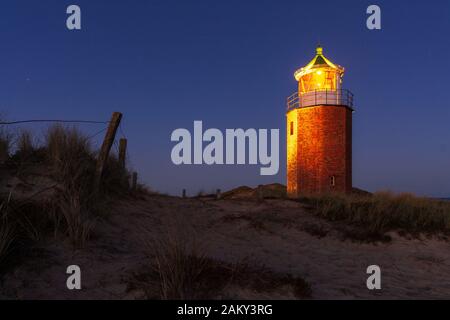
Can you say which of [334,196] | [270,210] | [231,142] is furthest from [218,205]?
[334,196]

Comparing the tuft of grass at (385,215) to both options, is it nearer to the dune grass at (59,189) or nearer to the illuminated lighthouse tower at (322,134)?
the dune grass at (59,189)

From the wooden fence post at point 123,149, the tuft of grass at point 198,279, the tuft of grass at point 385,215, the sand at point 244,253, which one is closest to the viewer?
the tuft of grass at point 198,279

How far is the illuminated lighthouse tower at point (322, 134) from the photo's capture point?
21.3m

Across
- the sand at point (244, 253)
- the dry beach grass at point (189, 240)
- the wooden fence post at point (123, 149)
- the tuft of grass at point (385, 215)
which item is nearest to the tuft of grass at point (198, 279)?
the dry beach grass at point (189, 240)

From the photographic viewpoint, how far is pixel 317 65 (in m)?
22.2

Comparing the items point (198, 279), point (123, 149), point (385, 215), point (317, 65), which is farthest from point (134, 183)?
point (317, 65)

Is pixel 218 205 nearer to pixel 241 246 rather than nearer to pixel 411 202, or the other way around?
pixel 241 246

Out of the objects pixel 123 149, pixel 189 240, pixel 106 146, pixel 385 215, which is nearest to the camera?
pixel 189 240

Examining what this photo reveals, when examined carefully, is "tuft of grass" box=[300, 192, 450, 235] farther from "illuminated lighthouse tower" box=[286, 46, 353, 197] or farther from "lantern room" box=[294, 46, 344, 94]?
"lantern room" box=[294, 46, 344, 94]

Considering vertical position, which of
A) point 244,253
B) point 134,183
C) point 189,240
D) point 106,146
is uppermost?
point 106,146

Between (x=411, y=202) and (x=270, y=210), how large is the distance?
536 cm

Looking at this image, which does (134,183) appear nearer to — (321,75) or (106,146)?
(106,146)

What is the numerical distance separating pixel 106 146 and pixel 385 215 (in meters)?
8.22

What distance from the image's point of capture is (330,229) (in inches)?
359
